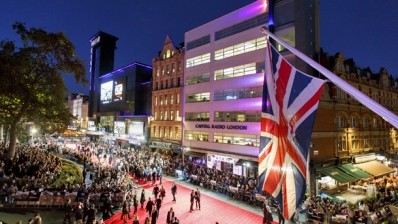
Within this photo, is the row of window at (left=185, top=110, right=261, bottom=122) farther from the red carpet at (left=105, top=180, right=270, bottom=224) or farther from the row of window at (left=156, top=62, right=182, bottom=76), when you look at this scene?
the red carpet at (left=105, top=180, right=270, bottom=224)

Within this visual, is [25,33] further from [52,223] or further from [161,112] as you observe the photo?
[161,112]

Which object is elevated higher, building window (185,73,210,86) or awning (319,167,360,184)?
building window (185,73,210,86)

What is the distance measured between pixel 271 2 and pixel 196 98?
53.5 ft

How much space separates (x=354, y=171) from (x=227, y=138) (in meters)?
14.3

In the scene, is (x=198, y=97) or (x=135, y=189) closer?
(x=135, y=189)

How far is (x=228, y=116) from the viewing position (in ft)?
109

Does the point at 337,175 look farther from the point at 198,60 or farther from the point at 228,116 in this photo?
the point at 198,60

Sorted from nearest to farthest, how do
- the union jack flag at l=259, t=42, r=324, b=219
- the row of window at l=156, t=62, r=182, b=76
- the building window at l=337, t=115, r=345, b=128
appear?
1. the union jack flag at l=259, t=42, r=324, b=219
2. the building window at l=337, t=115, r=345, b=128
3. the row of window at l=156, t=62, r=182, b=76

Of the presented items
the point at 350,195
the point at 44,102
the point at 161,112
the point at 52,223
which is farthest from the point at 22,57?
the point at 350,195

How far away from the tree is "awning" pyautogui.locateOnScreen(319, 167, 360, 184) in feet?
90.9

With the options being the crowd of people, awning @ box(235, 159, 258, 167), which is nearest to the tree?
the crowd of people

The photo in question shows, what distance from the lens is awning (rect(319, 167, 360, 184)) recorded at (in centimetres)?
2511

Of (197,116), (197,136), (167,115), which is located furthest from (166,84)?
(197,136)

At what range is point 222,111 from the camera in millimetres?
34219
